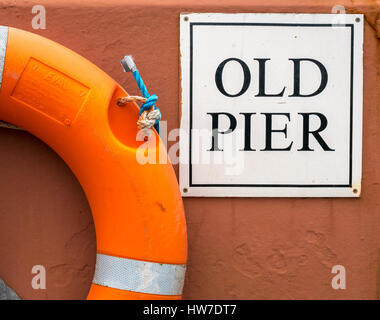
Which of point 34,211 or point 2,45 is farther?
point 34,211

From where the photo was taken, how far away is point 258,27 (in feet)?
4.55

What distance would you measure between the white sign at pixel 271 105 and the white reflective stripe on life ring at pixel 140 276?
24 centimetres

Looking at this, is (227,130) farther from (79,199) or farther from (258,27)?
(79,199)

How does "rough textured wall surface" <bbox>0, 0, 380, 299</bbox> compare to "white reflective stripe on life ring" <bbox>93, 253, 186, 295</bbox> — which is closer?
"white reflective stripe on life ring" <bbox>93, 253, 186, 295</bbox>

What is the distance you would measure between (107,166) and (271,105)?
1.61 feet

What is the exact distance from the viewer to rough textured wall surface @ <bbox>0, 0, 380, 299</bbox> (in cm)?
138

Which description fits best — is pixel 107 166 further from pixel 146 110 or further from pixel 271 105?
pixel 271 105

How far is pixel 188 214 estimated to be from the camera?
1.39 m

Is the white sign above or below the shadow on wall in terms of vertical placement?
above

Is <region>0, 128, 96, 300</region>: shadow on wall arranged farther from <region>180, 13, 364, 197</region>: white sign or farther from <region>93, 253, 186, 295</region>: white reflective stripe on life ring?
<region>180, 13, 364, 197</region>: white sign

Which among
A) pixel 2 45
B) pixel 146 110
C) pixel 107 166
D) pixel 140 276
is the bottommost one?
pixel 140 276

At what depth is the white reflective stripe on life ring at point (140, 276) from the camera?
123 cm

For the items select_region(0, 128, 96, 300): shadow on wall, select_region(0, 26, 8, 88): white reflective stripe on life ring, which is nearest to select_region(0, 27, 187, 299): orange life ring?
select_region(0, 26, 8, 88): white reflective stripe on life ring

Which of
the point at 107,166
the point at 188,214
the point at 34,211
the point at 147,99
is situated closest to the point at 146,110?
the point at 147,99
